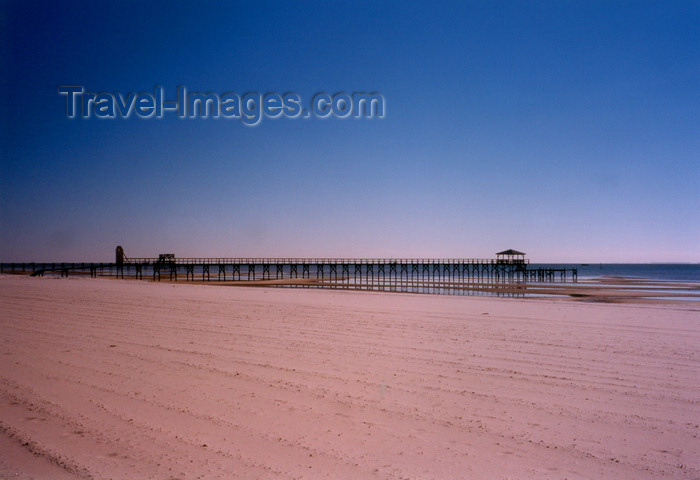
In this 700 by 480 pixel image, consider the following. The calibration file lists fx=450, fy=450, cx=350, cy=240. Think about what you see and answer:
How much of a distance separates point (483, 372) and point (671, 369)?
2634 millimetres

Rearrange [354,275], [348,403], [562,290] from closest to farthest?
[348,403] < [562,290] < [354,275]

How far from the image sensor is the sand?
136 inches

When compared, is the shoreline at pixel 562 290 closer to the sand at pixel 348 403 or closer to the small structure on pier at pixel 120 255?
the sand at pixel 348 403

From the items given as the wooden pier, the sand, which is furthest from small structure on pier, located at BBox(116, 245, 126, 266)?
the sand

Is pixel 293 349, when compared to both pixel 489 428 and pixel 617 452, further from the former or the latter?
pixel 617 452

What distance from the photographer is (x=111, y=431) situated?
13.2ft

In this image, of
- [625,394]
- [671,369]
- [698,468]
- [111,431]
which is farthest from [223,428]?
[671,369]

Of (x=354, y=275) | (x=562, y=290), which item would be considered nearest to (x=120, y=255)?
(x=354, y=275)

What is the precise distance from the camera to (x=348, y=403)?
15.8 ft

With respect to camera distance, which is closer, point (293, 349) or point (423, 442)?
point (423, 442)

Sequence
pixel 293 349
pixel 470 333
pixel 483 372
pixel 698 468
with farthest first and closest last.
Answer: pixel 470 333, pixel 293 349, pixel 483 372, pixel 698 468

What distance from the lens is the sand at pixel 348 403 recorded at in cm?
345

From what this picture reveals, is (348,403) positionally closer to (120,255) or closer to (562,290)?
(562,290)

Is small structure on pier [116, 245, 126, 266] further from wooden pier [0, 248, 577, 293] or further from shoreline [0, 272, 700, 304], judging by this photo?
shoreline [0, 272, 700, 304]
